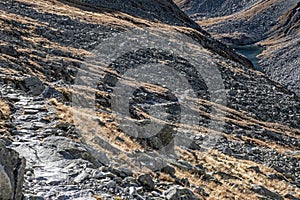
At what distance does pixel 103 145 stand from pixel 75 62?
19.0m

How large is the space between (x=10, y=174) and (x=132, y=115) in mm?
15973

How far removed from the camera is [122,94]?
28031 mm

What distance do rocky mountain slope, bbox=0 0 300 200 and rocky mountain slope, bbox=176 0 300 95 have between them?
37.3 m

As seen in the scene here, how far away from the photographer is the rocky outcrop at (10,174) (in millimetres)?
7818

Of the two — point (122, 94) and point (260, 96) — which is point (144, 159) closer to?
point (122, 94)

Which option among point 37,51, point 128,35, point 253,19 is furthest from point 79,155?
point 253,19

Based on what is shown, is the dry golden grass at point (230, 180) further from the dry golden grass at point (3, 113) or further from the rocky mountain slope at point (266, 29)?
the rocky mountain slope at point (266, 29)

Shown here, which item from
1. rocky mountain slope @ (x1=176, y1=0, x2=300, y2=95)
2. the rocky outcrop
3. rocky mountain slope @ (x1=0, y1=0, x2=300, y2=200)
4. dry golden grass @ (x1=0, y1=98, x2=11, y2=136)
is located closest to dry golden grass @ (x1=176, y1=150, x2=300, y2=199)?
rocky mountain slope @ (x1=0, y1=0, x2=300, y2=200)

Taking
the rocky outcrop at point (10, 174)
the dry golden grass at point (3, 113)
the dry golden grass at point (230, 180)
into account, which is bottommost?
the dry golden grass at point (230, 180)

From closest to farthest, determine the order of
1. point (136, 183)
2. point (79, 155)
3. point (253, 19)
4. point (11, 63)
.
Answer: point (136, 183), point (79, 155), point (11, 63), point (253, 19)

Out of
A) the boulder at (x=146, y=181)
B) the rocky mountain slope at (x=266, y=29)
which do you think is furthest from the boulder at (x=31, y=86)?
the rocky mountain slope at (x=266, y=29)

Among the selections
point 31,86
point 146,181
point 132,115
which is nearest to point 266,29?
point 132,115

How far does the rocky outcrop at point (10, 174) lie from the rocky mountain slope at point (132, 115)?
0.11 meters

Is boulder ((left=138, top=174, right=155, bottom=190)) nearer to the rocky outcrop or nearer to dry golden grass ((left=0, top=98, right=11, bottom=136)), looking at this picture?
the rocky outcrop
